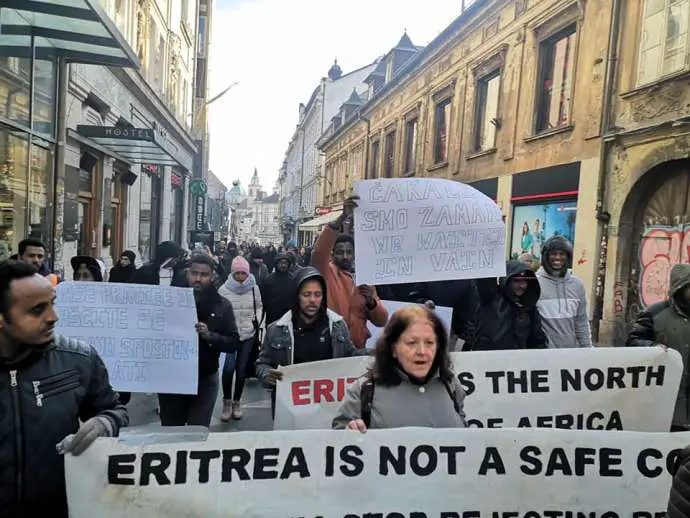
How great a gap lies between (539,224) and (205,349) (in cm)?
1020

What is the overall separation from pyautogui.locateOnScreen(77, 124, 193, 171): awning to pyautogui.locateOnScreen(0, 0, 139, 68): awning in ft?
5.68

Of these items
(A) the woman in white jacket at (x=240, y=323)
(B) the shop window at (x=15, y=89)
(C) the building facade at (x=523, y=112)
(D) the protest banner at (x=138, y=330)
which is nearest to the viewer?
(D) the protest banner at (x=138, y=330)

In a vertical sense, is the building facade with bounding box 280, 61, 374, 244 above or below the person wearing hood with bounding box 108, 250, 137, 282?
above

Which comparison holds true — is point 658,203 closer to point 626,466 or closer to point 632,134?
point 632,134

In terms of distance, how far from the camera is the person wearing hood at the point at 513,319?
405 centimetres

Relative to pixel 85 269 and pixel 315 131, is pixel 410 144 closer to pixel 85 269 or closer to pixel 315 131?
pixel 85 269

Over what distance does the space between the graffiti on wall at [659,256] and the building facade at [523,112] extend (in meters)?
1.01

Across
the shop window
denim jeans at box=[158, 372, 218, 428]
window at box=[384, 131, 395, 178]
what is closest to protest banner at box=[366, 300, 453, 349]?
denim jeans at box=[158, 372, 218, 428]

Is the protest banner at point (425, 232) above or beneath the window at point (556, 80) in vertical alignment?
beneath

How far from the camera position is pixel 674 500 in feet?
4.56

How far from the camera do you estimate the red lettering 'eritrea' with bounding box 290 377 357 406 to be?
3.40 meters

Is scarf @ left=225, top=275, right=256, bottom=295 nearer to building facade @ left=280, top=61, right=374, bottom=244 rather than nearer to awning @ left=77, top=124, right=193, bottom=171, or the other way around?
awning @ left=77, top=124, right=193, bottom=171

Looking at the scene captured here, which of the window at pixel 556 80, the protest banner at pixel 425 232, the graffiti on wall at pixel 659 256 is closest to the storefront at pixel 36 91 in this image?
the protest banner at pixel 425 232

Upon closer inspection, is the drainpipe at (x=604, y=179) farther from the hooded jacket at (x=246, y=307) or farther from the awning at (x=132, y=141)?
the awning at (x=132, y=141)
